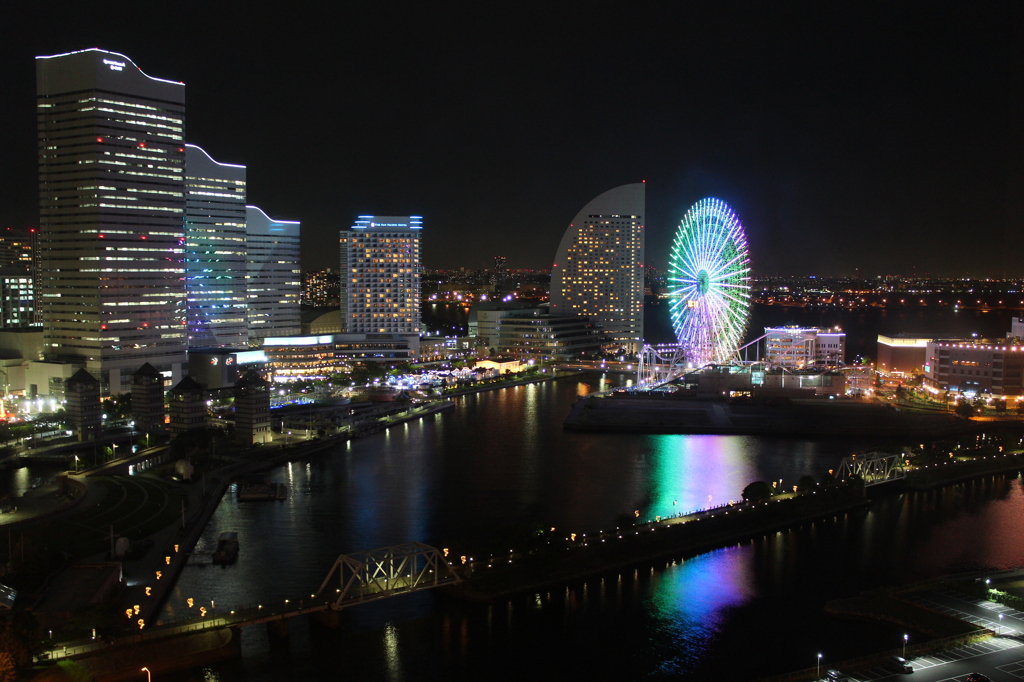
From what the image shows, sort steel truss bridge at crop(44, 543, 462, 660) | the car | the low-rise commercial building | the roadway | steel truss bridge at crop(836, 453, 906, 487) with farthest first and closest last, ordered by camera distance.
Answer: the low-rise commercial building < steel truss bridge at crop(836, 453, 906, 487) < steel truss bridge at crop(44, 543, 462, 660) < the car < the roadway

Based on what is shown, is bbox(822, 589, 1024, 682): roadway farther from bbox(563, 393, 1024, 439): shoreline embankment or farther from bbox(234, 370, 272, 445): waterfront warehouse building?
bbox(234, 370, 272, 445): waterfront warehouse building

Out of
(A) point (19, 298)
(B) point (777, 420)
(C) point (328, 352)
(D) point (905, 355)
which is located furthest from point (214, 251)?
(D) point (905, 355)

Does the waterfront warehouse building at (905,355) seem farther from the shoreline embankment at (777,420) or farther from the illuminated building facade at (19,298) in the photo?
the illuminated building facade at (19,298)

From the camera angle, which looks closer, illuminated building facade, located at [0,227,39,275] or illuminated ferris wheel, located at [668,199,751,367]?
illuminated ferris wheel, located at [668,199,751,367]

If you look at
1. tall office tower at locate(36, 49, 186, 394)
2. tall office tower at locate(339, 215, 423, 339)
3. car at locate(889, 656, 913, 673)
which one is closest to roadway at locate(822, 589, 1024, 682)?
car at locate(889, 656, 913, 673)

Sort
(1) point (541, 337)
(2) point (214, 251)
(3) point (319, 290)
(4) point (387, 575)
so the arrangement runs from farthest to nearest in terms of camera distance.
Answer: (3) point (319, 290)
(1) point (541, 337)
(2) point (214, 251)
(4) point (387, 575)

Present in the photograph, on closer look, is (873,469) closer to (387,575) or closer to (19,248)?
(387,575)

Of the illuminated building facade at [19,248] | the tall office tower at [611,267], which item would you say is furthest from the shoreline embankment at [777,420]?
the illuminated building facade at [19,248]
